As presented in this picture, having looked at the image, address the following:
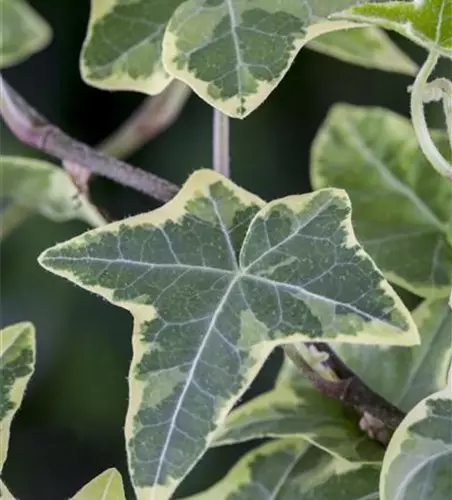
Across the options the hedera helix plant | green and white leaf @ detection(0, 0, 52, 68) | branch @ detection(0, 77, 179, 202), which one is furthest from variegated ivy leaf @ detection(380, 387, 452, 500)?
green and white leaf @ detection(0, 0, 52, 68)

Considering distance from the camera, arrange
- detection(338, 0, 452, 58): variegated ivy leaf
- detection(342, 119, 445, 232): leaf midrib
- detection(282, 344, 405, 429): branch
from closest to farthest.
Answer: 1. detection(338, 0, 452, 58): variegated ivy leaf
2. detection(282, 344, 405, 429): branch
3. detection(342, 119, 445, 232): leaf midrib

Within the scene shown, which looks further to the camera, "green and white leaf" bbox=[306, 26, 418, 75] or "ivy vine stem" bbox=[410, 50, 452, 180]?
"green and white leaf" bbox=[306, 26, 418, 75]

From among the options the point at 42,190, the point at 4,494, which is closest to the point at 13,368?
the point at 4,494

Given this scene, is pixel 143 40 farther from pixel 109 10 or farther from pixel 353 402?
pixel 353 402

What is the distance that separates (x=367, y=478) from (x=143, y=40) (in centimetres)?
32

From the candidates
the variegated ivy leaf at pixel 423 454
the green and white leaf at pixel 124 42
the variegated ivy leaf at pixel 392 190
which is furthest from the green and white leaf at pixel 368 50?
the variegated ivy leaf at pixel 423 454

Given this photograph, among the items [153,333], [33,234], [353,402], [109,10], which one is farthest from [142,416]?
[33,234]

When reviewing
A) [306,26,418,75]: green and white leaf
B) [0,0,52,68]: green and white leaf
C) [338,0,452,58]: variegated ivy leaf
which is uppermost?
[338,0,452,58]: variegated ivy leaf

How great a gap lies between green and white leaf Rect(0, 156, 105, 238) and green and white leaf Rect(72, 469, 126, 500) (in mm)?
221

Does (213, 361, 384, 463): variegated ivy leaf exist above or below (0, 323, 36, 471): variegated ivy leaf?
below

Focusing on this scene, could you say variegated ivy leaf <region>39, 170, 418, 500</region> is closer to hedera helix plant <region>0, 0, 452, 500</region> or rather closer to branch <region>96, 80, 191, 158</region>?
Answer: hedera helix plant <region>0, 0, 452, 500</region>

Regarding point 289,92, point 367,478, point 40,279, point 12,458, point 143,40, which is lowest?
point 12,458

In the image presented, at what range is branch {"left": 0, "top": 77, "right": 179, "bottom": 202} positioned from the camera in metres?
0.54

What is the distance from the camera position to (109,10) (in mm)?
528
